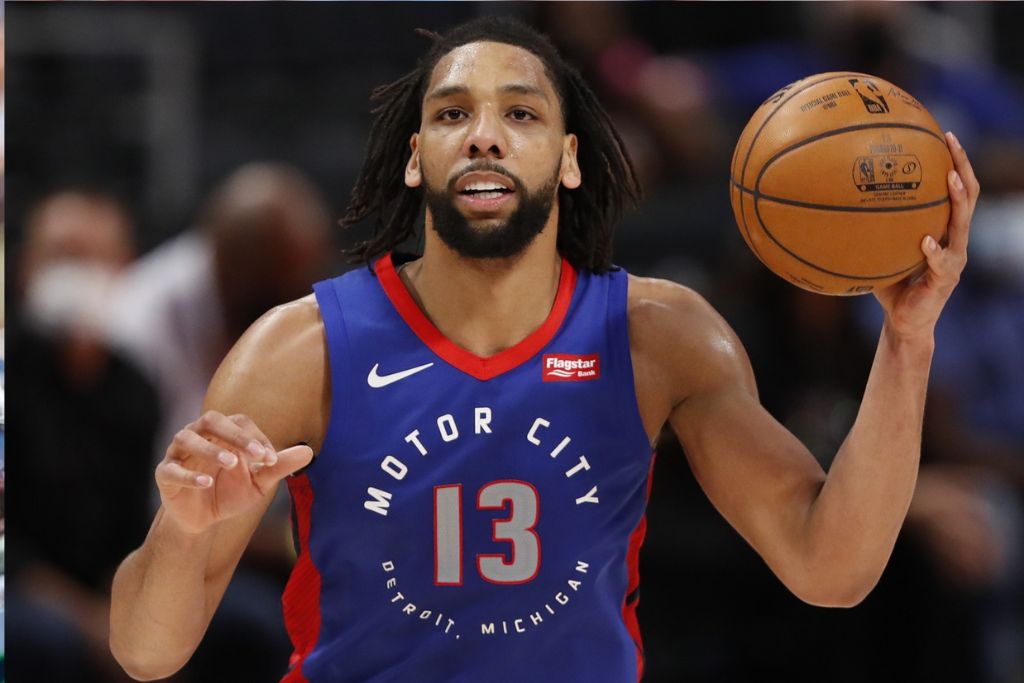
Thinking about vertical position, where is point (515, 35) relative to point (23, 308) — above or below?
above

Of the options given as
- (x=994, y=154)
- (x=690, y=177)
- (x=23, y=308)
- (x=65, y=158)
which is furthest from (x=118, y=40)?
(x=994, y=154)

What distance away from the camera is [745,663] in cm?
523

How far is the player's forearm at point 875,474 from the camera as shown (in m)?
2.95

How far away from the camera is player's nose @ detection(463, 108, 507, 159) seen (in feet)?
10.2

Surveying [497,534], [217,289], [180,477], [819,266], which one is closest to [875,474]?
[819,266]

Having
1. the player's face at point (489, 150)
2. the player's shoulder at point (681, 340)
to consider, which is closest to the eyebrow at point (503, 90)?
the player's face at point (489, 150)

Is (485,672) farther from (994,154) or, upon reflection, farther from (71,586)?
(994,154)

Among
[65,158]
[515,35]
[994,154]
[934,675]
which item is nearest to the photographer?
[515,35]

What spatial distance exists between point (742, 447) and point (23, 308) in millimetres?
3436

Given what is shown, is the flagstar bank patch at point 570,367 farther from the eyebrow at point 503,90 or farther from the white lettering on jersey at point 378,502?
the eyebrow at point 503,90

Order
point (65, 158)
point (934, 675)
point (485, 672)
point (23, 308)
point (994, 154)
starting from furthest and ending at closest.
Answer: point (65, 158), point (994, 154), point (23, 308), point (934, 675), point (485, 672)

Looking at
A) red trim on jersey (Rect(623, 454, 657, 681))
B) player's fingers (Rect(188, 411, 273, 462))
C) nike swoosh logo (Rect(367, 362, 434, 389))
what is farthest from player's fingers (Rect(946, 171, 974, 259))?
player's fingers (Rect(188, 411, 273, 462))

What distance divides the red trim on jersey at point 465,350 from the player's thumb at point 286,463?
551 millimetres

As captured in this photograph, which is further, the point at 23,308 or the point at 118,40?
the point at 118,40
